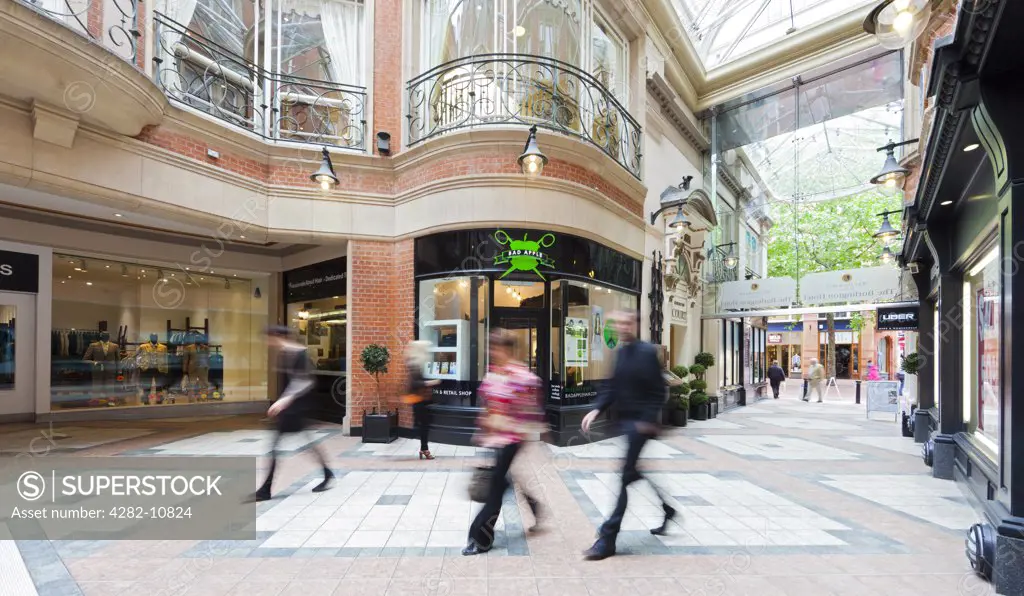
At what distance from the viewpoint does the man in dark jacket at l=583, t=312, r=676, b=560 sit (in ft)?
12.8

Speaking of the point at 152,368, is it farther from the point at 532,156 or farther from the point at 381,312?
the point at 532,156

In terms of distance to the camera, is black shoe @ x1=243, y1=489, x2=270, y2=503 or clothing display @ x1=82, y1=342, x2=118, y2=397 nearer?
black shoe @ x1=243, y1=489, x2=270, y2=503

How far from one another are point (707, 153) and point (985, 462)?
12.4 meters

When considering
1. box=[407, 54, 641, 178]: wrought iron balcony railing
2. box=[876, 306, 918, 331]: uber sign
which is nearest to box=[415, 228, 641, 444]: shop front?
box=[407, 54, 641, 178]: wrought iron balcony railing

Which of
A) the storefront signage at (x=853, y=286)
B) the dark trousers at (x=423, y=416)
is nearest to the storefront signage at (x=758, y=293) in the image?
the storefront signage at (x=853, y=286)

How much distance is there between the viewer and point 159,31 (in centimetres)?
739

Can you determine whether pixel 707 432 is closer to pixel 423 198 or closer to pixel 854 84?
pixel 423 198

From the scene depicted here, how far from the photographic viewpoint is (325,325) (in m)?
10.6

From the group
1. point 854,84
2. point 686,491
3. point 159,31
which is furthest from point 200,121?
point 854,84

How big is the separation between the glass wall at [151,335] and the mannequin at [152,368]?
19 mm

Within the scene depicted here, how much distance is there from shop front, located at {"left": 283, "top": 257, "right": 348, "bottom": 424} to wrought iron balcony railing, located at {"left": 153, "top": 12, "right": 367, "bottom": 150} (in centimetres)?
256

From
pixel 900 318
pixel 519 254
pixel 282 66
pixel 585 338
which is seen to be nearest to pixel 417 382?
pixel 519 254

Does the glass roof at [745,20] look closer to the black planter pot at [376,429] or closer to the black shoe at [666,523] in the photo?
the black planter pot at [376,429]

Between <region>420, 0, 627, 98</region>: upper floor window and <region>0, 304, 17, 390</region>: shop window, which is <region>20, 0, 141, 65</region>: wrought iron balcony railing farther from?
<region>0, 304, 17, 390</region>: shop window
